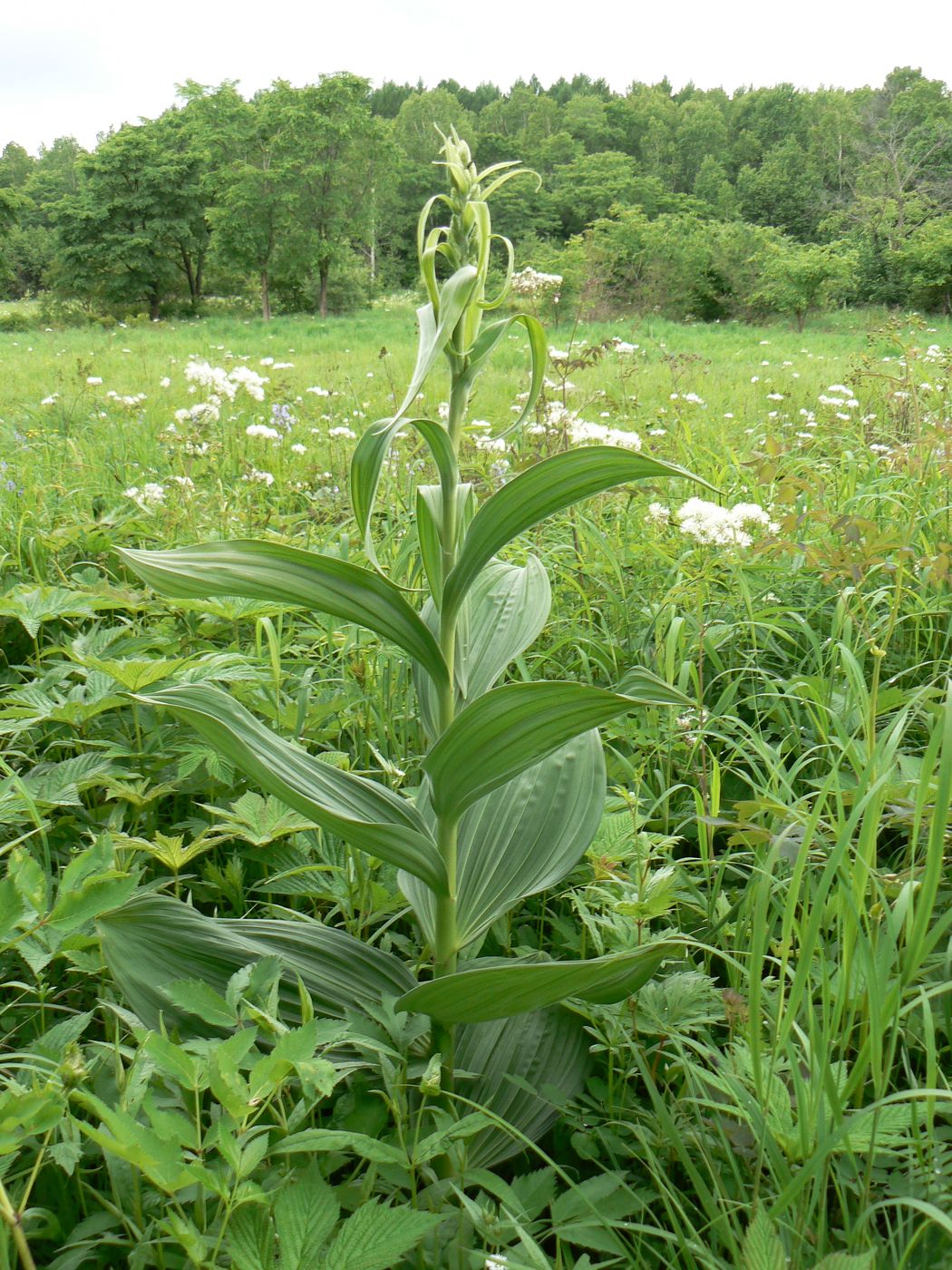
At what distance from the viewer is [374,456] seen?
88 centimetres

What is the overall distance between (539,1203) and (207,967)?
45 cm

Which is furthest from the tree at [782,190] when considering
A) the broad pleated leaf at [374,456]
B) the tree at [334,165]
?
the broad pleated leaf at [374,456]

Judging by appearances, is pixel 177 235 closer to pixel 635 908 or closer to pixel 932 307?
pixel 932 307

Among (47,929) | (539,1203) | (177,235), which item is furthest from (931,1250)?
(177,235)

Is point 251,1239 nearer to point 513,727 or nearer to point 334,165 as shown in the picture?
point 513,727

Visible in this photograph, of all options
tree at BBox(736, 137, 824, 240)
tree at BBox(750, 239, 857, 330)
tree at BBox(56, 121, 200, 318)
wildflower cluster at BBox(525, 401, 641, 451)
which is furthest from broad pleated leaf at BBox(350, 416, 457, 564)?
tree at BBox(736, 137, 824, 240)

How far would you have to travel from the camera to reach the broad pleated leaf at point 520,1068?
962mm

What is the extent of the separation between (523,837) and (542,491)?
516 mm

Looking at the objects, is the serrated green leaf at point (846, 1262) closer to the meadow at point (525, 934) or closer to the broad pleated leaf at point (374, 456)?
the meadow at point (525, 934)

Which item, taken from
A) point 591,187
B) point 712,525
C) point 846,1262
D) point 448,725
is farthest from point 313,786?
point 591,187

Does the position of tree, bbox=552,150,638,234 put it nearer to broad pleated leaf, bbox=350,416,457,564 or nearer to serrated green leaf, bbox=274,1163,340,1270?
broad pleated leaf, bbox=350,416,457,564

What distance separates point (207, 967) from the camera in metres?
0.98

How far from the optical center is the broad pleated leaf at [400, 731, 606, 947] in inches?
42.9

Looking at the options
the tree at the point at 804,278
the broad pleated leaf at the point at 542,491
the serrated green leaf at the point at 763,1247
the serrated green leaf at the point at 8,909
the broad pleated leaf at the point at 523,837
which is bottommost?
the serrated green leaf at the point at 763,1247
